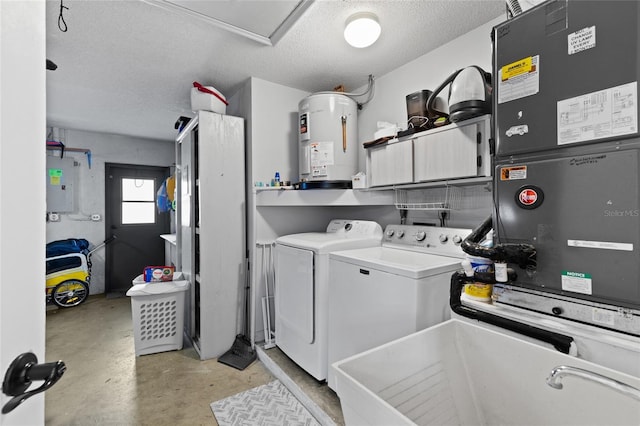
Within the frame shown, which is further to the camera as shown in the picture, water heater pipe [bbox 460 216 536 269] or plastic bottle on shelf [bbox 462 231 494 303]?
plastic bottle on shelf [bbox 462 231 494 303]

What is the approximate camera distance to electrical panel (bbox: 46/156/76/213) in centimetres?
412

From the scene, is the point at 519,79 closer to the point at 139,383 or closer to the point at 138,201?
the point at 139,383

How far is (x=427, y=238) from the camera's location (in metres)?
2.06

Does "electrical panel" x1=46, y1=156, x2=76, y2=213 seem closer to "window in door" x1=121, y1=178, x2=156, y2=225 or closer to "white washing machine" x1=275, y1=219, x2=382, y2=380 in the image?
"window in door" x1=121, y1=178, x2=156, y2=225

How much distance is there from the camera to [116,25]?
77.4 inches

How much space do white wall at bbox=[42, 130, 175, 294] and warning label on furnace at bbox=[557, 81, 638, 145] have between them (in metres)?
5.51

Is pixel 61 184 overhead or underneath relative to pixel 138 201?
overhead

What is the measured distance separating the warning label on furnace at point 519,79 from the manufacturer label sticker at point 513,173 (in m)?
0.27

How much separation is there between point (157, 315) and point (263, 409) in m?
1.40

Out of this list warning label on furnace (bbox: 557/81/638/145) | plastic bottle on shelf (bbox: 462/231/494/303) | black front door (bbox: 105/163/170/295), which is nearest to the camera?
warning label on furnace (bbox: 557/81/638/145)

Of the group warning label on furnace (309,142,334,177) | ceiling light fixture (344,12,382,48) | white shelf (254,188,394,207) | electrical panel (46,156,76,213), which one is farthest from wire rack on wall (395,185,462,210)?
electrical panel (46,156,76,213)

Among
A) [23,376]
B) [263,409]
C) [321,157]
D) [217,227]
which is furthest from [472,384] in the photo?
[217,227]

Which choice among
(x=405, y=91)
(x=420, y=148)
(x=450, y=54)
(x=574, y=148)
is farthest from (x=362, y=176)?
(x=574, y=148)

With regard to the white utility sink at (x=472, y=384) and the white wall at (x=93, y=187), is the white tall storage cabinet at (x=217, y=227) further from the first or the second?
the white wall at (x=93, y=187)
